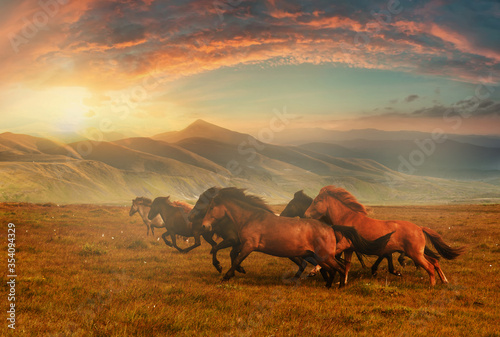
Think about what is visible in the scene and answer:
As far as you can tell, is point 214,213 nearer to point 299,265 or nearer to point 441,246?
point 299,265

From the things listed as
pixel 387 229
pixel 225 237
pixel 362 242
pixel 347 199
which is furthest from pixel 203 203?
pixel 387 229

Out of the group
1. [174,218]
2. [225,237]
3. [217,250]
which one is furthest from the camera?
[174,218]

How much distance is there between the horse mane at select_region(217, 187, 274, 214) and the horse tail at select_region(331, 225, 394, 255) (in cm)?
249

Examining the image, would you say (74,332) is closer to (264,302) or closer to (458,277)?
(264,302)

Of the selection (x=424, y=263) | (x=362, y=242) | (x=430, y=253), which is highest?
(x=362, y=242)

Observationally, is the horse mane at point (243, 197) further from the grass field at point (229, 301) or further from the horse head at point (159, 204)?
the horse head at point (159, 204)

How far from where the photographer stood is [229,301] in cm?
752

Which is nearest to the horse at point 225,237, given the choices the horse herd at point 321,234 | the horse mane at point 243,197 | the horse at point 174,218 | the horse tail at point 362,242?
the horse herd at point 321,234

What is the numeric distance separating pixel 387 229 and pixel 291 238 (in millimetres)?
3674

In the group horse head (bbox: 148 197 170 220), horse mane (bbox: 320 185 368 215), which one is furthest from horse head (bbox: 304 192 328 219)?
horse head (bbox: 148 197 170 220)

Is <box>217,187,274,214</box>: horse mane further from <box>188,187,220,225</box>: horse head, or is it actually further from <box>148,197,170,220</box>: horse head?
<box>148,197,170,220</box>: horse head

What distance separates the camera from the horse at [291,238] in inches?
374

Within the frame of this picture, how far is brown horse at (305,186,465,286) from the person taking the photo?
34.2 ft

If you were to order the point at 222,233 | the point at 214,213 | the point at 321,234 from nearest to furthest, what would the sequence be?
the point at 321,234, the point at 214,213, the point at 222,233
